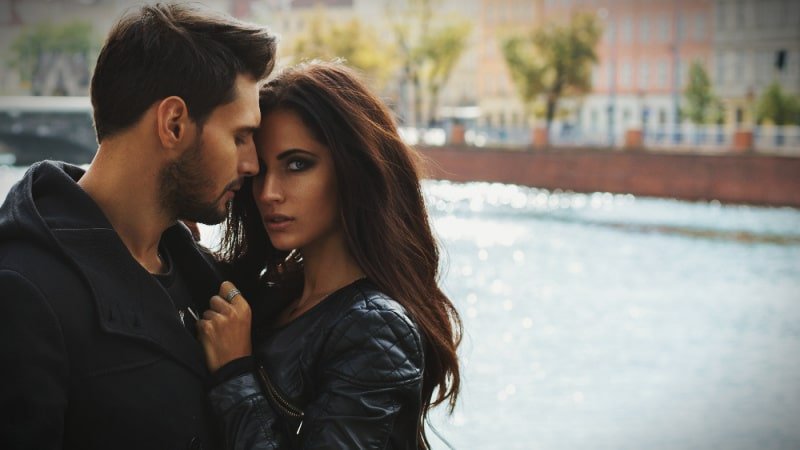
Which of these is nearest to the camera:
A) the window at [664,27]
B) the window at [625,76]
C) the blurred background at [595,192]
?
the blurred background at [595,192]

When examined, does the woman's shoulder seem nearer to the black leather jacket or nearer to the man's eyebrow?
the black leather jacket

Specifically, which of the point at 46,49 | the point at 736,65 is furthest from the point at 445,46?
the point at 46,49

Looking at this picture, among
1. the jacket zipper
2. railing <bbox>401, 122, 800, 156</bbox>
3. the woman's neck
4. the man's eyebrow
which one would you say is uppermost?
the man's eyebrow

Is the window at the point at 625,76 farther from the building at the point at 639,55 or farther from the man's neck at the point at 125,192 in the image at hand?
the man's neck at the point at 125,192

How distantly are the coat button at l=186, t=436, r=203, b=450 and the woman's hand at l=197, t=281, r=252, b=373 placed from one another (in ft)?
0.46

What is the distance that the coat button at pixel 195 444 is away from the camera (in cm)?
184

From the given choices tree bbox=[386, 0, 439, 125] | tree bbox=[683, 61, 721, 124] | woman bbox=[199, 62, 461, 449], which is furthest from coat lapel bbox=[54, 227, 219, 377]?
tree bbox=[683, 61, 721, 124]

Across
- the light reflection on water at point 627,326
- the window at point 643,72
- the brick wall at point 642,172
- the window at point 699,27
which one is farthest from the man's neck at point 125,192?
the window at point 643,72

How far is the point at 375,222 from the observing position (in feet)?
6.91

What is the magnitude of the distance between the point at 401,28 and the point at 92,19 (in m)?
11.3

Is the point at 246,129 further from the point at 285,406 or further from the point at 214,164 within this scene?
the point at 285,406

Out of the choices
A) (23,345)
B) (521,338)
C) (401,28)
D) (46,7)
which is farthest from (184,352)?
(46,7)

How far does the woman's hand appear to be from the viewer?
196cm

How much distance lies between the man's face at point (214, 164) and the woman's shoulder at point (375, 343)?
1.02 feet
